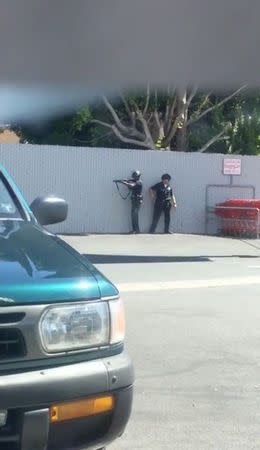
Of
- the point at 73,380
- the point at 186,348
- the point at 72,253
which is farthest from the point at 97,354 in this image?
the point at 186,348

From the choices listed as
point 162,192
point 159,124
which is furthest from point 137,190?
point 159,124

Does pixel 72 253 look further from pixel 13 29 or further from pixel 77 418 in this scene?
pixel 13 29

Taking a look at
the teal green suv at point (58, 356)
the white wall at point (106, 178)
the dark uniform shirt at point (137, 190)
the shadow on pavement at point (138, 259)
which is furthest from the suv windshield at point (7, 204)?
the dark uniform shirt at point (137, 190)

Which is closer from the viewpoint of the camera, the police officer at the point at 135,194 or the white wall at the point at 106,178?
the white wall at the point at 106,178

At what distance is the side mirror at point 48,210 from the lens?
542 centimetres

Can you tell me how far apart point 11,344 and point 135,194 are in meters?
15.8

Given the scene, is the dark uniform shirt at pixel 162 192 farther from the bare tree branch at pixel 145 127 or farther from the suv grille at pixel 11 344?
the suv grille at pixel 11 344

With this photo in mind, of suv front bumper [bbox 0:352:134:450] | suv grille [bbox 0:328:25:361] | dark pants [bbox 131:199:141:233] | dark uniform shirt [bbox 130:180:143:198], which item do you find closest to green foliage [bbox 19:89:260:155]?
dark uniform shirt [bbox 130:180:143:198]

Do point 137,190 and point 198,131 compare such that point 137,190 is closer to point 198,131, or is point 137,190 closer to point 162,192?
point 162,192

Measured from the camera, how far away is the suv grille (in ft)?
11.5

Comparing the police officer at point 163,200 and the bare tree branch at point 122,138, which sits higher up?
the bare tree branch at point 122,138

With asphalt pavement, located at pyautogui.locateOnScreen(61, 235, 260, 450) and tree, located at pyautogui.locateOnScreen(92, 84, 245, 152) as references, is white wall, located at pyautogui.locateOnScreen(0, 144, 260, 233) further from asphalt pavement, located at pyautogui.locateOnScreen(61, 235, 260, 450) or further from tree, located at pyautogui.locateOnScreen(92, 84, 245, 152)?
asphalt pavement, located at pyautogui.locateOnScreen(61, 235, 260, 450)

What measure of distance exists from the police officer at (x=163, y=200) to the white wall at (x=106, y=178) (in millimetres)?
235

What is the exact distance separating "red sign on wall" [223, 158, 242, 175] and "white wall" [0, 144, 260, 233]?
15 cm
